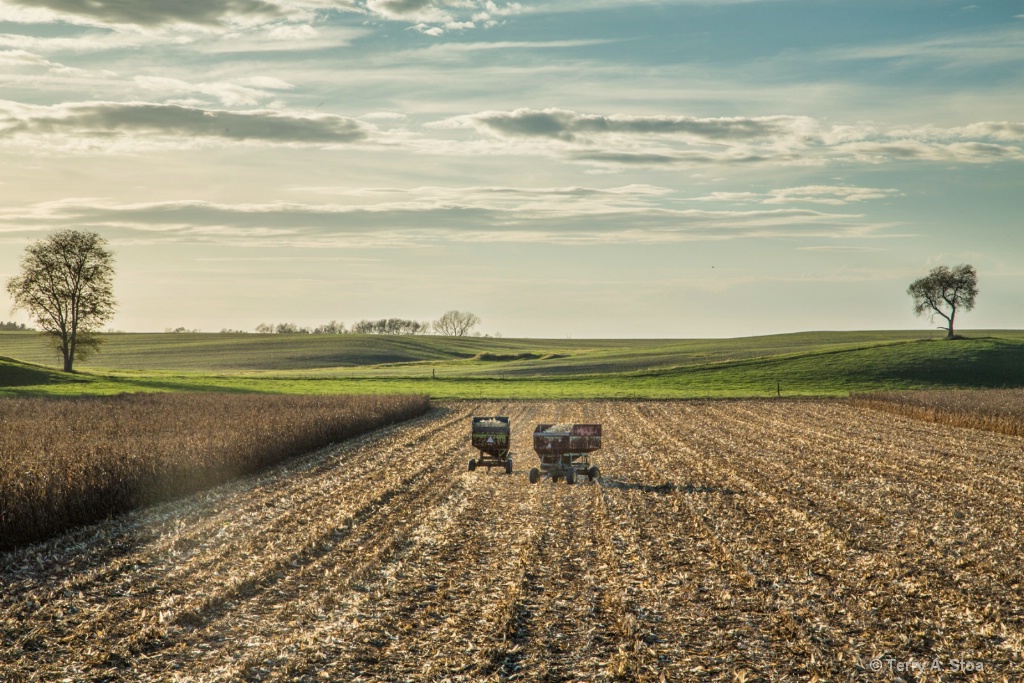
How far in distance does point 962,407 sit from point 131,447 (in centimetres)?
4241

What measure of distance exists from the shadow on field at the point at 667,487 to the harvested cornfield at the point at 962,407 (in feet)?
80.5

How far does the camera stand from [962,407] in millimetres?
49531

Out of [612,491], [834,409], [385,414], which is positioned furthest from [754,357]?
[612,491]

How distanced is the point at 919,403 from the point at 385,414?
3159 centimetres

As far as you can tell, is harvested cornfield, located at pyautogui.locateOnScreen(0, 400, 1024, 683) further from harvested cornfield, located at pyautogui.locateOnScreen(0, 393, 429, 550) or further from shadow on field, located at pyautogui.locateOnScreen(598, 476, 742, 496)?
harvested cornfield, located at pyautogui.locateOnScreen(0, 393, 429, 550)

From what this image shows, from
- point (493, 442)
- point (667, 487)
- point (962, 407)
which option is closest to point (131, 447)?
point (493, 442)

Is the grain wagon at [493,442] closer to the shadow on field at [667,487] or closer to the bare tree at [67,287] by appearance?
the shadow on field at [667,487]

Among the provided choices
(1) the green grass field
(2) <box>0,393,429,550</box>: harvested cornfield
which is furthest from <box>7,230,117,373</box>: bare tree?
(2) <box>0,393,429,550</box>: harvested cornfield

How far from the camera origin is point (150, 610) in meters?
14.2

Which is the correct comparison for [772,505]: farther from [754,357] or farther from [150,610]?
[754,357]

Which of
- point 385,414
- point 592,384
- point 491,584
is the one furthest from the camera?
point 592,384

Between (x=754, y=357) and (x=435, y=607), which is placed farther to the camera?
(x=754, y=357)

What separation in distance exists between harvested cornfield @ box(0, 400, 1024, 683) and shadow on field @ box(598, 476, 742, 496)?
0.58 feet

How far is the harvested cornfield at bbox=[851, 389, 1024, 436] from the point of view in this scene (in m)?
44.5
